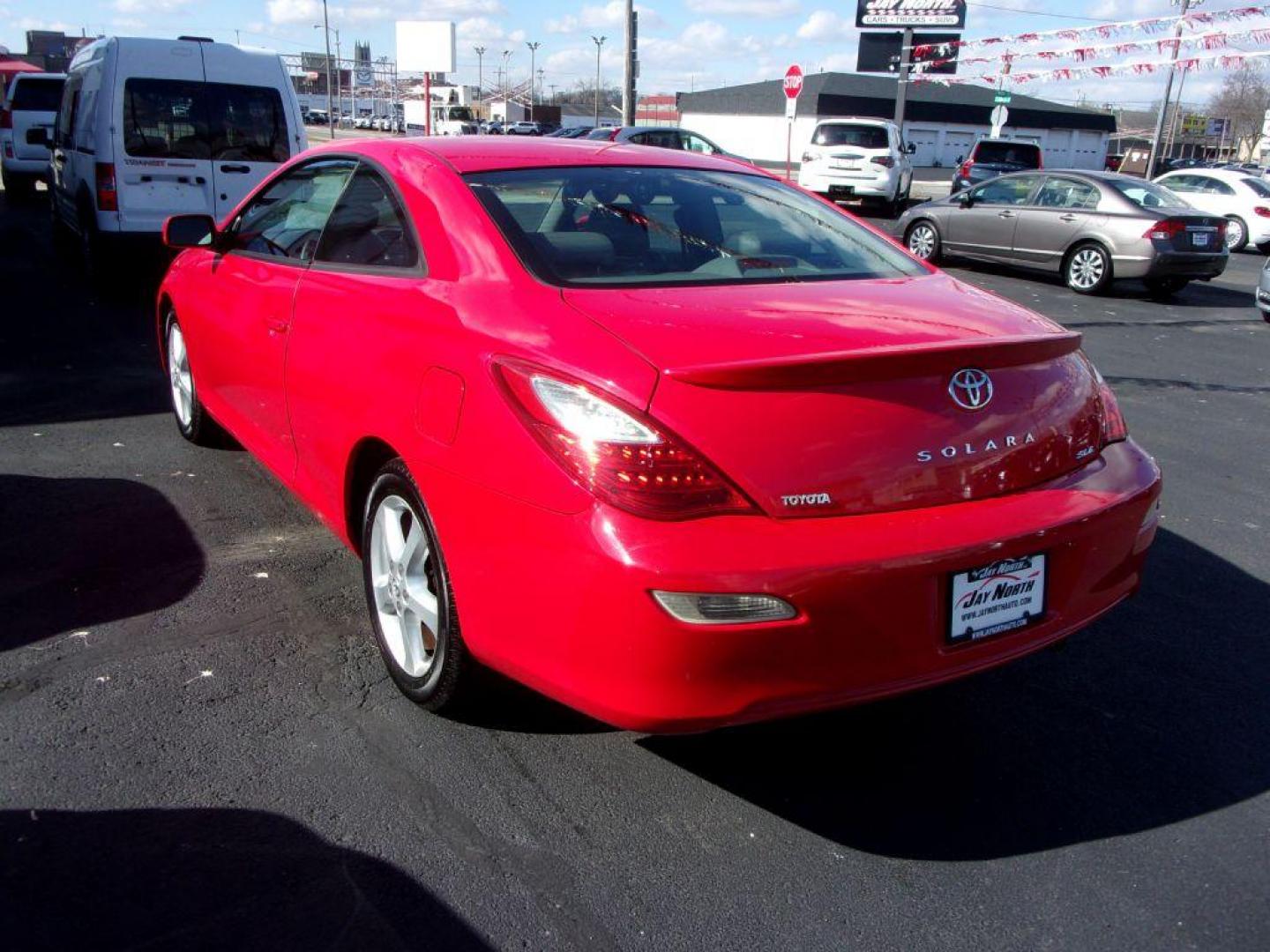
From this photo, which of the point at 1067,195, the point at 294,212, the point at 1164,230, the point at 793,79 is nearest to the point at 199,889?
the point at 294,212

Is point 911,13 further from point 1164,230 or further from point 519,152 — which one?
point 519,152

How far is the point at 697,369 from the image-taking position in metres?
2.46

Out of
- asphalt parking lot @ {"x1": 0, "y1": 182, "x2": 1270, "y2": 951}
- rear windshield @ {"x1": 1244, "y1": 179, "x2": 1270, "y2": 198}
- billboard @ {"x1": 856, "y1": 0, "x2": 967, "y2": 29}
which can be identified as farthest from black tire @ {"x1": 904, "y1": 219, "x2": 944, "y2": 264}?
billboard @ {"x1": 856, "y1": 0, "x2": 967, "y2": 29}

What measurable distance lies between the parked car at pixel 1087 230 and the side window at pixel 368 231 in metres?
11.3

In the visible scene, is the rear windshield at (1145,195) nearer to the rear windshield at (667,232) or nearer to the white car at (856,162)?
the white car at (856,162)

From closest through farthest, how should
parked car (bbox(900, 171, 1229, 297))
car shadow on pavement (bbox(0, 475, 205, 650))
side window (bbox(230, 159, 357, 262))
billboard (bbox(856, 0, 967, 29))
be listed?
car shadow on pavement (bbox(0, 475, 205, 650)) < side window (bbox(230, 159, 357, 262)) < parked car (bbox(900, 171, 1229, 297)) < billboard (bbox(856, 0, 967, 29))

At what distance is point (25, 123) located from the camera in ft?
64.0

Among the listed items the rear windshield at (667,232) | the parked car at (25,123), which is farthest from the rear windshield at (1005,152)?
the rear windshield at (667,232)

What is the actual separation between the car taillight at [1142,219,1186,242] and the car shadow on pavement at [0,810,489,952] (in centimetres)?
1254

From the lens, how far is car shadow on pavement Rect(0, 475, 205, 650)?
148 inches

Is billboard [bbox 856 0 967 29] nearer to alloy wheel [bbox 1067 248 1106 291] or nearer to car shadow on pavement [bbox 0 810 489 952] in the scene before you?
alloy wheel [bbox 1067 248 1106 291]

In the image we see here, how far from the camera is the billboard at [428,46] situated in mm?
30531

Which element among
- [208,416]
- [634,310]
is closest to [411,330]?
[634,310]

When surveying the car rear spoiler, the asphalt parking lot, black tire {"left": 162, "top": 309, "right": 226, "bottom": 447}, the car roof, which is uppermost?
the car roof
